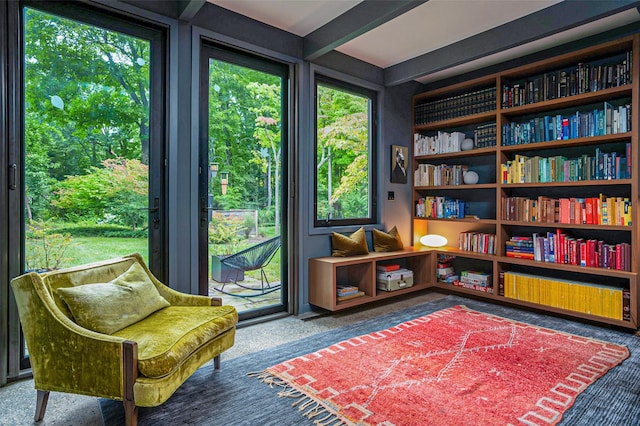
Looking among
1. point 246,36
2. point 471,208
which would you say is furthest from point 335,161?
point 471,208

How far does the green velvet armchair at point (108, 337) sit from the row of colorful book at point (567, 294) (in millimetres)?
3008

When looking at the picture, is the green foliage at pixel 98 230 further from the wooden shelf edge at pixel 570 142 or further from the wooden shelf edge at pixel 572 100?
the wooden shelf edge at pixel 572 100

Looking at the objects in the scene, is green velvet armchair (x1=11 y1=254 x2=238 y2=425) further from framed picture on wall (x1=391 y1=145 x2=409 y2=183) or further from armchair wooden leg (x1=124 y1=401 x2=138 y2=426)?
framed picture on wall (x1=391 y1=145 x2=409 y2=183)

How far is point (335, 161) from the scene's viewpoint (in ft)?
13.3

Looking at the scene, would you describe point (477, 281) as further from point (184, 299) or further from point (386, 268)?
point (184, 299)

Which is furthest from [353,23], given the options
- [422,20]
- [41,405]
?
[41,405]

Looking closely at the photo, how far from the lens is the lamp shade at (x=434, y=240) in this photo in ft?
14.9

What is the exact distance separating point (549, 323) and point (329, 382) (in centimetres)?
232

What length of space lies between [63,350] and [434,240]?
3865 mm

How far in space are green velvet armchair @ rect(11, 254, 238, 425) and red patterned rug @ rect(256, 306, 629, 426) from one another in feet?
1.93

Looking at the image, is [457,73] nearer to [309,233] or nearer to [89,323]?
[309,233]

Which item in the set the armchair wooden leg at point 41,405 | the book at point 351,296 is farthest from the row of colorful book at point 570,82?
the armchair wooden leg at point 41,405

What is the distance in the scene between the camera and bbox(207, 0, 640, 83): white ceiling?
2.98 metres

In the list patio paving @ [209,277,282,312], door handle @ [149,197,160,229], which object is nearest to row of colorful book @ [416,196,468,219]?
patio paving @ [209,277,282,312]
